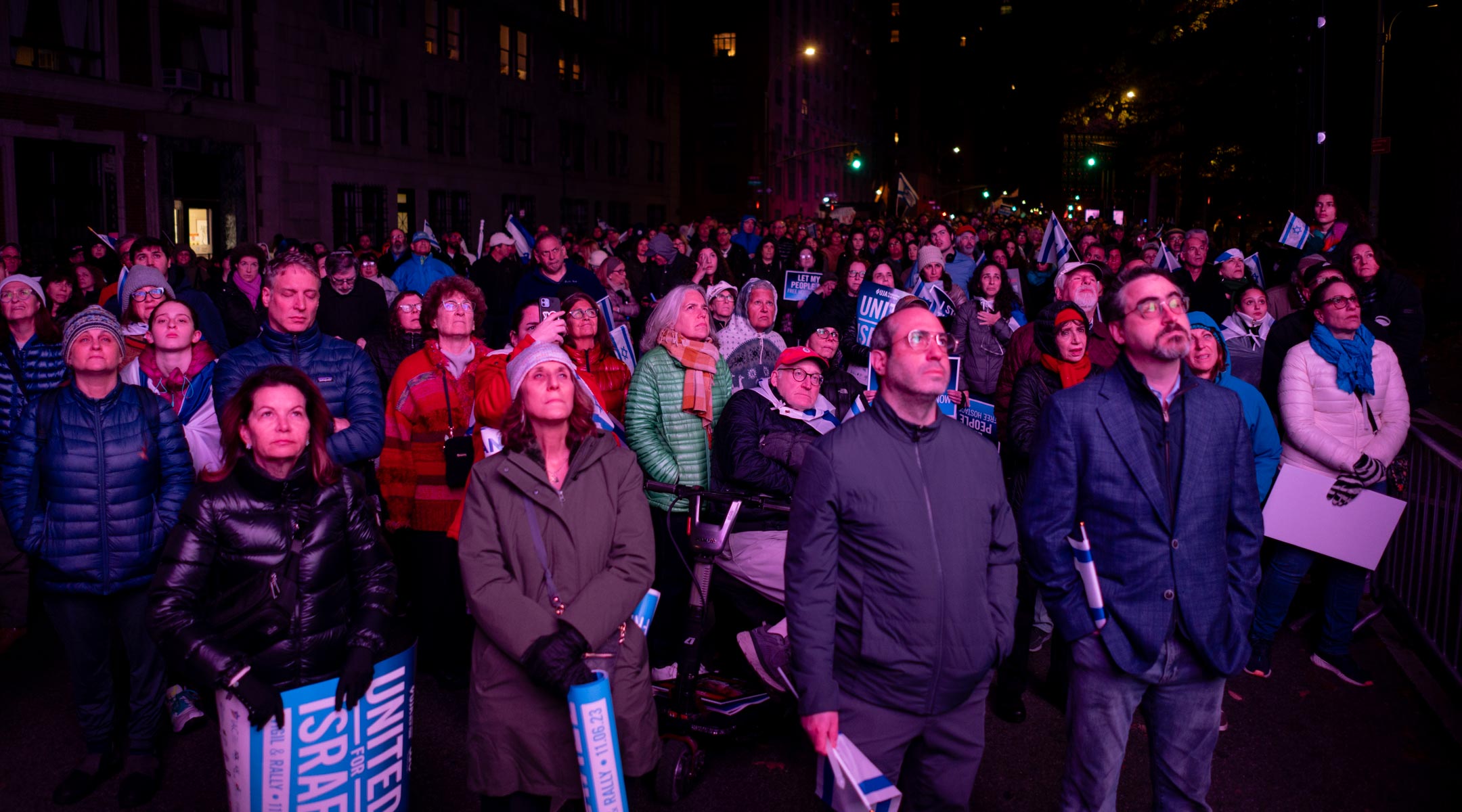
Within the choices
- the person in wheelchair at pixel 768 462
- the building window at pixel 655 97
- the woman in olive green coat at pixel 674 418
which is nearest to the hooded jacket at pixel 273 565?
the person in wheelchair at pixel 768 462

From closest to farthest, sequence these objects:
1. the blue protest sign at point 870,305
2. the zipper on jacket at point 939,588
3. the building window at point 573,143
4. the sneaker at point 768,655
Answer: the zipper on jacket at point 939,588, the sneaker at point 768,655, the blue protest sign at point 870,305, the building window at point 573,143

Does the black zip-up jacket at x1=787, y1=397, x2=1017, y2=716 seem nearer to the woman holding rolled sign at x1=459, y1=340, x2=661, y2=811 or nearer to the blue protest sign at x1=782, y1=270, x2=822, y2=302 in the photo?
the woman holding rolled sign at x1=459, y1=340, x2=661, y2=811

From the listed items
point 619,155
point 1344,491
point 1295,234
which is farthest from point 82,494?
point 619,155

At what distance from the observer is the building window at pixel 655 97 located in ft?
168

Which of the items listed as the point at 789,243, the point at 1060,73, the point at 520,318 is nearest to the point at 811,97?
the point at 1060,73

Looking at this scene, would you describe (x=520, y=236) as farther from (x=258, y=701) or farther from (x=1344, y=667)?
(x=1344, y=667)

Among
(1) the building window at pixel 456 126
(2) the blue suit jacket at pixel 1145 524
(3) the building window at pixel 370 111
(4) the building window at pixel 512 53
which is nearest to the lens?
(2) the blue suit jacket at pixel 1145 524

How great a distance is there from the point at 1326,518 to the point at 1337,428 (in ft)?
1.73

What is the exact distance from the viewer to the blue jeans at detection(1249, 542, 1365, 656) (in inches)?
230

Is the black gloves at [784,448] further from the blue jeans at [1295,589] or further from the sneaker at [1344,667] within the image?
the sneaker at [1344,667]

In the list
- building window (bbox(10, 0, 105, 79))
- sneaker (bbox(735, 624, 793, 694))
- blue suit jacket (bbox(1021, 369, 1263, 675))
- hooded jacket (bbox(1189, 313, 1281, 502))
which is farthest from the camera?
building window (bbox(10, 0, 105, 79))

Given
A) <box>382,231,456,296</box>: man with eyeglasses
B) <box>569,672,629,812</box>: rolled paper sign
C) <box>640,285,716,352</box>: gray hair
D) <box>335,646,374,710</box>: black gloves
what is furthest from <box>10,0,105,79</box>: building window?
<box>569,672,629,812</box>: rolled paper sign

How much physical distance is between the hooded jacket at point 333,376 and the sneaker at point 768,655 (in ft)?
7.29

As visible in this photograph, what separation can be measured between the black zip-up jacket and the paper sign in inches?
126
